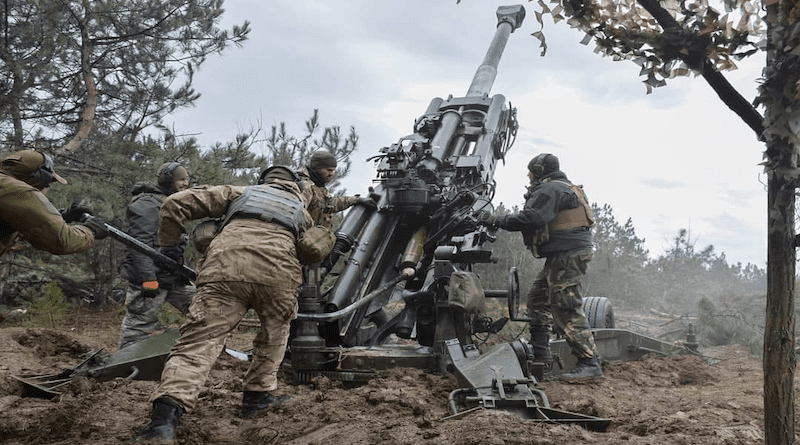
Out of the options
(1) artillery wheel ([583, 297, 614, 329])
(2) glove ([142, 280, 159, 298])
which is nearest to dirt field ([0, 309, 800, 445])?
(2) glove ([142, 280, 159, 298])

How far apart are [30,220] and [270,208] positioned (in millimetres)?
1216

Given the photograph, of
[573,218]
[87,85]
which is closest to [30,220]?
[573,218]

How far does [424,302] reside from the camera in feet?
17.5

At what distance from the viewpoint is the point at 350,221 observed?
589 centimetres

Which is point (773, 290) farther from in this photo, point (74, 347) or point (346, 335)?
point (74, 347)

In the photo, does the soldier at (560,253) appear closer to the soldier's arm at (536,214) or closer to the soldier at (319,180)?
the soldier's arm at (536,214)

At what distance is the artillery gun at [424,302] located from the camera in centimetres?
422

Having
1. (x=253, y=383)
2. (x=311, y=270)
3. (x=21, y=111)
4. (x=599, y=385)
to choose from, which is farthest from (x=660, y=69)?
(x=21, y=111)

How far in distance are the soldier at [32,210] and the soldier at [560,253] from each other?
10.9 feet

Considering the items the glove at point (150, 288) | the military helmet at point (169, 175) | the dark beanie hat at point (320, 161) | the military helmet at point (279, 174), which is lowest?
the glove at point (150, 288)

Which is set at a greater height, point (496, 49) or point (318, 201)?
point (496, 49)

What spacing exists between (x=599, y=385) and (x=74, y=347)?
4.45 meters

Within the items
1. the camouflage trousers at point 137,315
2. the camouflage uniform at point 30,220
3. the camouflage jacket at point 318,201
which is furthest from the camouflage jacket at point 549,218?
the camouflage uniform at point 30,220

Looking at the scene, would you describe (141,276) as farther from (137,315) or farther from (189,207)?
(189,207)
